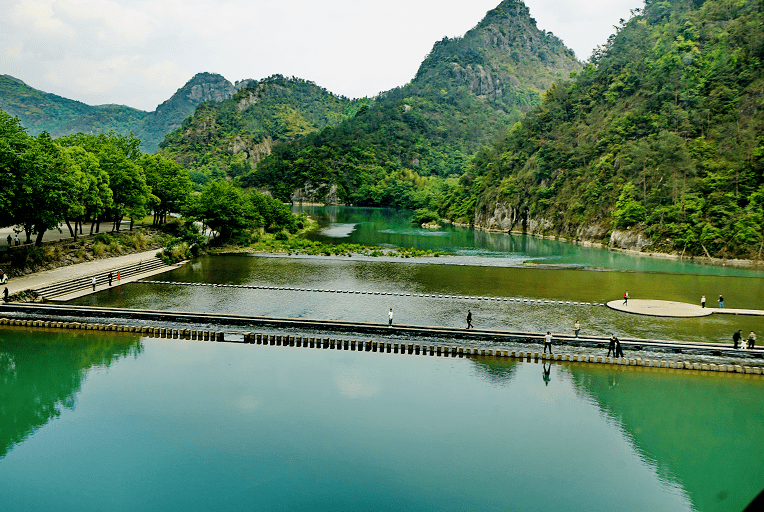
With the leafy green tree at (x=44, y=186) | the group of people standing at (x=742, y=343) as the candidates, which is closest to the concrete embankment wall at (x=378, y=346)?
the group of people standing at (x=742, y=343)

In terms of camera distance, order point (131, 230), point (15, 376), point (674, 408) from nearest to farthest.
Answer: point (674, 408), point (15, 376), point (131, 230)

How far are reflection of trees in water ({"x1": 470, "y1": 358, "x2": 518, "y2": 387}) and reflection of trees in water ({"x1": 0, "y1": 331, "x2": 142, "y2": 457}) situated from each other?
64.6ft

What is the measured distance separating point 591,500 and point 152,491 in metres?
14.5

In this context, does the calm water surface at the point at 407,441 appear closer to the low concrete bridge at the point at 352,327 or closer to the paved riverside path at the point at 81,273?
the low concrete bridge at the point at 352,327

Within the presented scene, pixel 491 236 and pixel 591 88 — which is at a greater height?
pixel 591 88

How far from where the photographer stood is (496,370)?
Result: 28562 mm

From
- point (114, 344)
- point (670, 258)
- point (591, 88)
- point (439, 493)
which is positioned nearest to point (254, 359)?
point (114, 344)

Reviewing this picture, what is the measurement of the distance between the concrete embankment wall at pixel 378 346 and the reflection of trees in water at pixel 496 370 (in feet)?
2.57

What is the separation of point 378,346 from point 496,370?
719 centimetres

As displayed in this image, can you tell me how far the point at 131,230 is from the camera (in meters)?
64.3

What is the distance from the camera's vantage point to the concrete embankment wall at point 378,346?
94.2 feet

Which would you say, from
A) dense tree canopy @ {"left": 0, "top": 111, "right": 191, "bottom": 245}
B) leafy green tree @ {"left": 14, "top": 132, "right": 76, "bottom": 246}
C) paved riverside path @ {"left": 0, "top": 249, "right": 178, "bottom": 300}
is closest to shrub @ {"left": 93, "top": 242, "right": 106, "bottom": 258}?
paved riverside path @ {"left": 0, "top": 249, "right": 178, "bottom": 300}

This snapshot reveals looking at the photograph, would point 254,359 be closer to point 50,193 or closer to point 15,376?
point 15,376

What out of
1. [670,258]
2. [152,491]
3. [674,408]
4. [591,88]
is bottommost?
[152,491]
